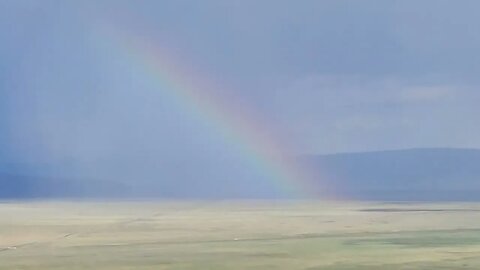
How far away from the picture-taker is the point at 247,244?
54719mm

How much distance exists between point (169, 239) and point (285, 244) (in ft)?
26.6

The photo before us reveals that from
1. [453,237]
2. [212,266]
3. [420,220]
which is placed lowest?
[212,266]

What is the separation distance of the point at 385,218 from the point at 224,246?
3470cm

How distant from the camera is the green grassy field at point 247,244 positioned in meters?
43.8

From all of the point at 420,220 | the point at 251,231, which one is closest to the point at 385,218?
the point at 420,220

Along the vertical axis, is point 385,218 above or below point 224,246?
above

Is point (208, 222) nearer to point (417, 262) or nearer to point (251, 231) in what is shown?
point (251, 231)

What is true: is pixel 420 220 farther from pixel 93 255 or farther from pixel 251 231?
pixel 93 255

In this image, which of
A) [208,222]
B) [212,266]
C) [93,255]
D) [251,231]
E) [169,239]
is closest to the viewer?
[212,266]

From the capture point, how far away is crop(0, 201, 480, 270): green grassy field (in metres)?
43.8

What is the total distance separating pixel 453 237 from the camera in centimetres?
5931

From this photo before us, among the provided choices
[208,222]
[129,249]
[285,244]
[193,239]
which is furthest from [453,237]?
[208,222]

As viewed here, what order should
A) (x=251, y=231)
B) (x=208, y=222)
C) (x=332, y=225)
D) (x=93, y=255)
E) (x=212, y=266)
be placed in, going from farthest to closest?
1. (x=208, y=222)
2. (x=332, y=225)
3. (x=251, y=231)
4. (x=93, y=255)
5. (x=212, y=266)

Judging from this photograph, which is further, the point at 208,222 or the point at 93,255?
the point at 208,222
